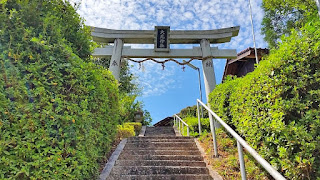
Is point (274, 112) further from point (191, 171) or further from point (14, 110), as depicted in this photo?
point (14, 110)

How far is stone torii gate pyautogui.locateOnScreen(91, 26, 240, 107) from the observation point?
8.16 metres

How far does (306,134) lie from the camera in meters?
1.96

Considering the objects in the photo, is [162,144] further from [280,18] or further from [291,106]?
[280,18]

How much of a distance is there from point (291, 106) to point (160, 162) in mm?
2157

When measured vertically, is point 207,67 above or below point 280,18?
below

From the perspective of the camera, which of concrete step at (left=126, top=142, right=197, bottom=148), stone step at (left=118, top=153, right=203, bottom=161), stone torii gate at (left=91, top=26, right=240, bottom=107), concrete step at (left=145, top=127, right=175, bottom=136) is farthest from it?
concrete step at (left=145, top=127, right=175, bottom=136)

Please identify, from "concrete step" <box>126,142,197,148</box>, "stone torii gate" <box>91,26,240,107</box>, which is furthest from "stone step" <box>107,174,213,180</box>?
"stone torii gate" <box>91,26,240,107</box>

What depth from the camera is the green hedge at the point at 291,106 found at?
1962mm

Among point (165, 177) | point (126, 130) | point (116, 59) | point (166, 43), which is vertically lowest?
point (165, 177)

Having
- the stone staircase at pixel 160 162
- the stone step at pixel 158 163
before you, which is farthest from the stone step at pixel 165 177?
the stone step at pixel 158 163

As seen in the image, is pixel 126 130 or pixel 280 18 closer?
pixel 126 130

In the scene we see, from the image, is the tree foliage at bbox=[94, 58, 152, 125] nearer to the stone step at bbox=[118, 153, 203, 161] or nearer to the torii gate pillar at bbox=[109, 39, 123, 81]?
the torii gate pillar at bbox=[109, 39, 123, 81]

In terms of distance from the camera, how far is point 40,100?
192 cm

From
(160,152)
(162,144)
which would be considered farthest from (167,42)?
(160,152)
